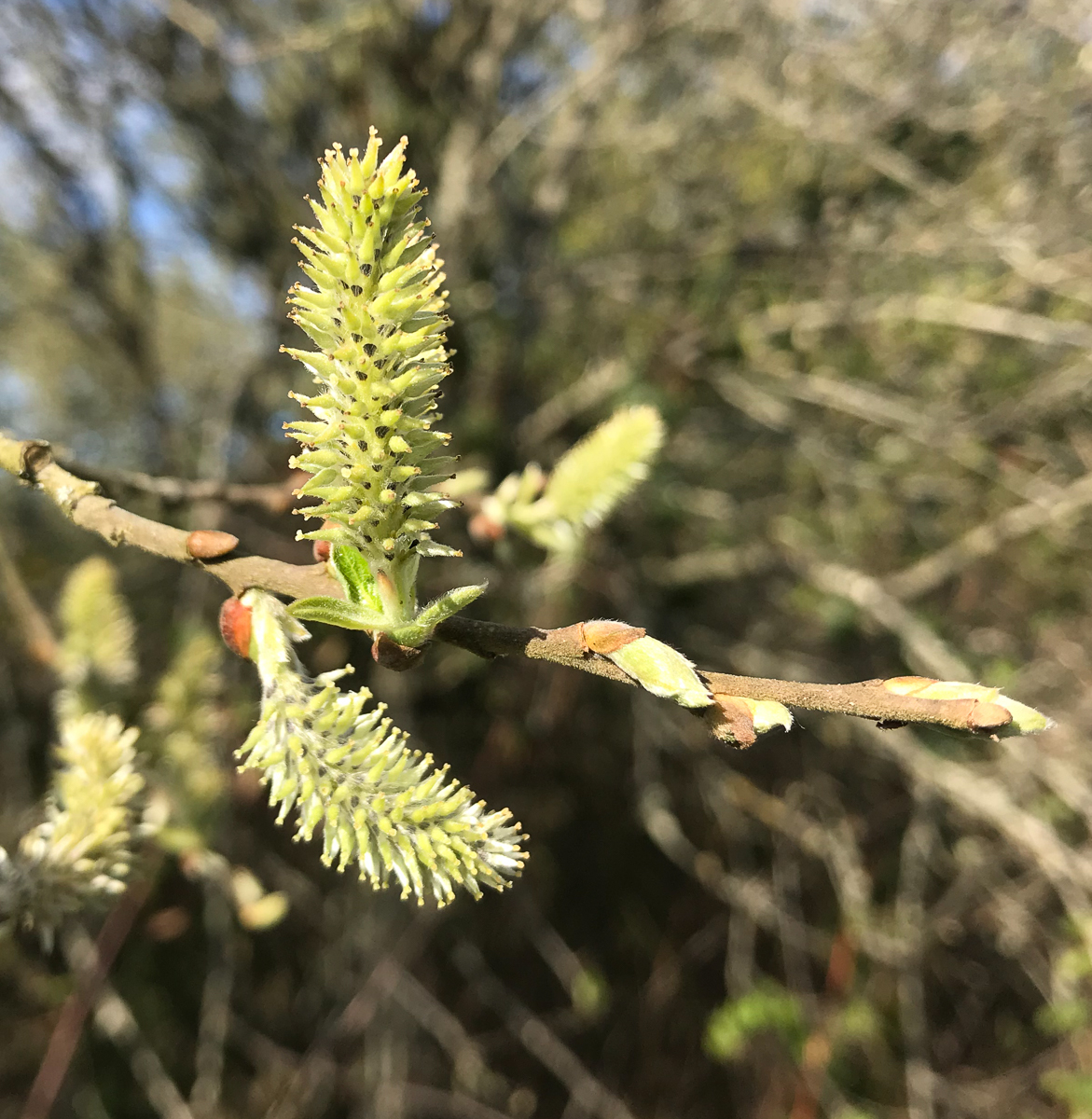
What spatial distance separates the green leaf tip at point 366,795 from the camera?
1.68 ft

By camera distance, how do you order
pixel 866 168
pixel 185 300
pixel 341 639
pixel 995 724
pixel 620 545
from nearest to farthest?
pixel 995 724 → pixel 341 639 → pixel 866 168 → pixel 620 545 → pixel 185 300

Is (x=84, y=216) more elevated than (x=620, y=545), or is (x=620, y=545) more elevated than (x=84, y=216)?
(x=84, y=216)

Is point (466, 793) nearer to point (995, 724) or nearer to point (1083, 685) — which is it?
point (995, 724)

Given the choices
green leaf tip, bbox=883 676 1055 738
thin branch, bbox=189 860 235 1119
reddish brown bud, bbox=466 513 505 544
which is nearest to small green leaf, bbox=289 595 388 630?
green leaf tip, bbox=883 676 1055 738

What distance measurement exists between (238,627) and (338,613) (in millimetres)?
108

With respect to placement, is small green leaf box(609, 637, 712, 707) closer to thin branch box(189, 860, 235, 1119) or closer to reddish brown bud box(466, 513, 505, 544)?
reddish brown bud box(466, 513, 505, 544)

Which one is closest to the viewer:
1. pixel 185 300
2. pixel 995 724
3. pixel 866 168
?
pixel 995 724

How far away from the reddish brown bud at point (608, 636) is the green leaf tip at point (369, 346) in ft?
0.42

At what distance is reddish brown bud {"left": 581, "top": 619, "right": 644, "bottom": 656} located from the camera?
521mm

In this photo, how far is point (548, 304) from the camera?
2.51 metres

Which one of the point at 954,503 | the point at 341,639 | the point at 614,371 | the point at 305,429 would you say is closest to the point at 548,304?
the point at 614,371

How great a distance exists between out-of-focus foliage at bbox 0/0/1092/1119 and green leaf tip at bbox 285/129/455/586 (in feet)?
3.83

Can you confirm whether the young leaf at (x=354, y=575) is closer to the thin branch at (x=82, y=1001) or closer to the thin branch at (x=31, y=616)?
the thin branch at (x=31, y=616)

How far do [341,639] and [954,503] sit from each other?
6.89 ft
